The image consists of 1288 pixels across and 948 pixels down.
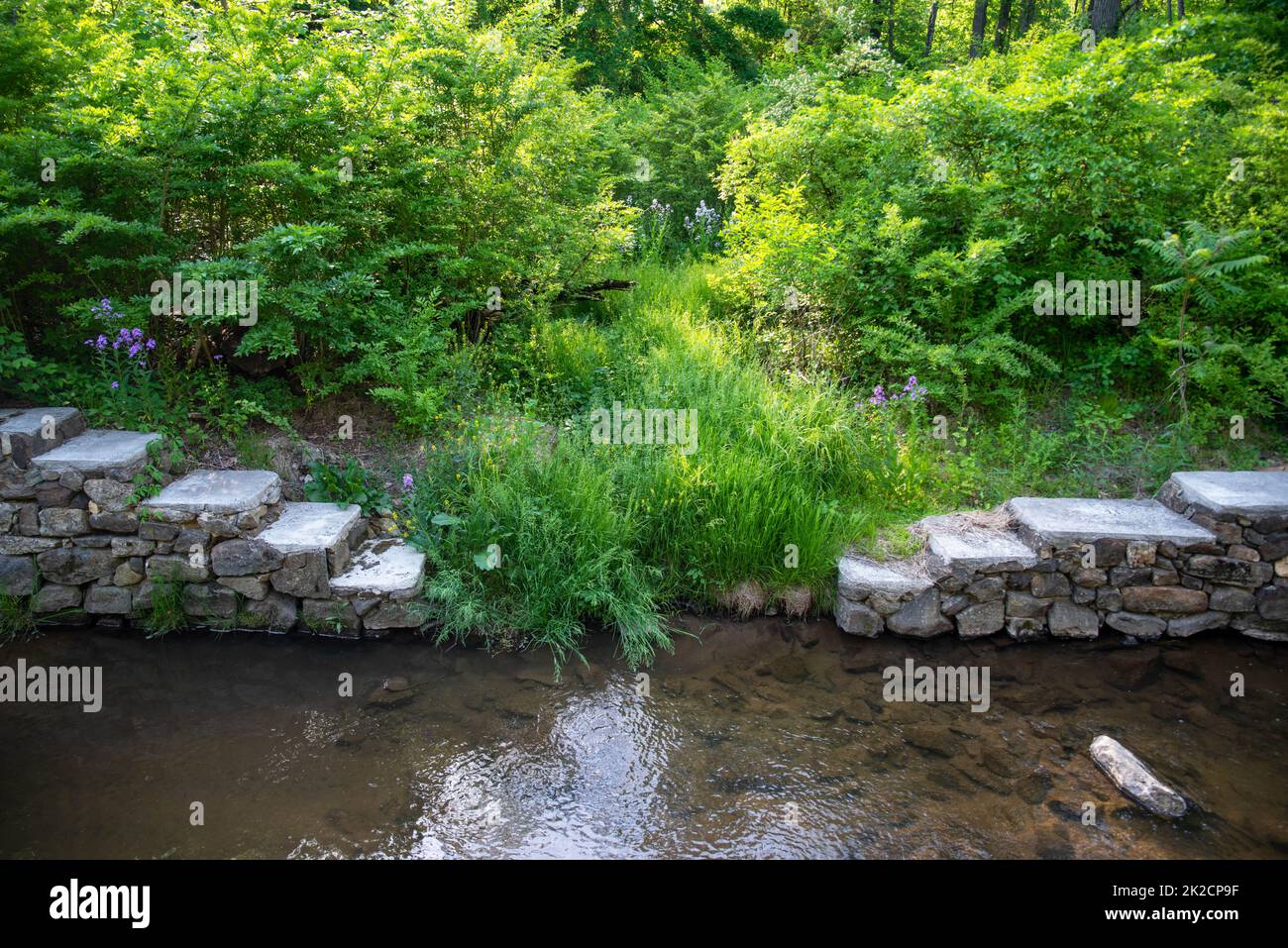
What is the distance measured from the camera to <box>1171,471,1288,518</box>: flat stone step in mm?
5098

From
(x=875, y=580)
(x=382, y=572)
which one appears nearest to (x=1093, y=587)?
(x=875, y=580)

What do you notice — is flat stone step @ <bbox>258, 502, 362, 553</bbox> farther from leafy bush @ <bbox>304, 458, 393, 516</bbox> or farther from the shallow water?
the shallow water

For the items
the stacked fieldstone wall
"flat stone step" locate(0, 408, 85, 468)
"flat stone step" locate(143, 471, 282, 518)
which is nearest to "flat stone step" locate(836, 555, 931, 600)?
the stacked fieldstone wall

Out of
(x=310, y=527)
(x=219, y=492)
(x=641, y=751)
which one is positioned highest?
(x=219, y=492)

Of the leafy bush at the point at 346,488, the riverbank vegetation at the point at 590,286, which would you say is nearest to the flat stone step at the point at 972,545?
the riverbank vegetation at the point at 590,286

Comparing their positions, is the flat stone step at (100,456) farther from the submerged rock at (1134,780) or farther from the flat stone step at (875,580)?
the submerged rock at (1134,780)

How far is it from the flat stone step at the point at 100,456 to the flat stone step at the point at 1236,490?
697cm

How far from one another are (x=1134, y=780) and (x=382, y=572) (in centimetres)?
436

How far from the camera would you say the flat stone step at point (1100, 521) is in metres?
5.12

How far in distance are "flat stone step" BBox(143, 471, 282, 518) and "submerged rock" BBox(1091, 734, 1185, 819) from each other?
200 inches

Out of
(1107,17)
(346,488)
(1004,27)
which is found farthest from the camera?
(1004,27)

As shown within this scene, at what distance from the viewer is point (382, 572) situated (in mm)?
5082

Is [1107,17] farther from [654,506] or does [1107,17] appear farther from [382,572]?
[382,572]

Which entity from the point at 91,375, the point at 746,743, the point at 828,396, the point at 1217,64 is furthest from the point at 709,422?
the point at 1217,64
